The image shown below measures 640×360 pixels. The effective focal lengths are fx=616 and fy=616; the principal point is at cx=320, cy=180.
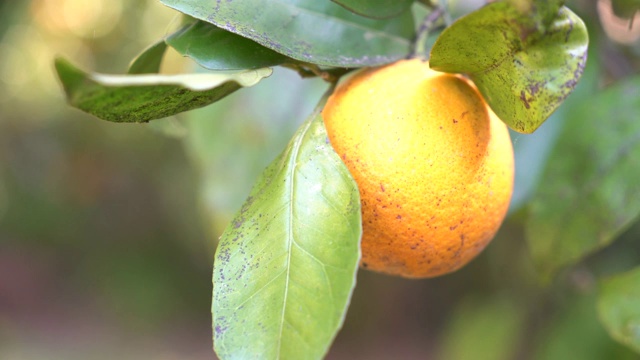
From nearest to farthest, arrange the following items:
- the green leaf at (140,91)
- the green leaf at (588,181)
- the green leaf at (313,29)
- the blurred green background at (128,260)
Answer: the green leaf at (140,91) < the green leaf at (313,29) < the green leaf at (588,181) < the blurred green background at (128,260)

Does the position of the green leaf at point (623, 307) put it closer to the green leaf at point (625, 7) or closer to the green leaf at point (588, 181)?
the green leaf at point (588, 181)

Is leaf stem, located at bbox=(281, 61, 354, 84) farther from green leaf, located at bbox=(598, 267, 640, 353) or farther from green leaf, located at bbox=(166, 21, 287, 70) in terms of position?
green leaf, located at bbox=(598, 267, 640, 353)

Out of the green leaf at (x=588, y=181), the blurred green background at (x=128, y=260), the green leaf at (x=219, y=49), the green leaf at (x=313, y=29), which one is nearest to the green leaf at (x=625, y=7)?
the green leaf at (x=588, y=181)

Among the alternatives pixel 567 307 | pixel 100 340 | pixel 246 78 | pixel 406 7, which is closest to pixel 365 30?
pixel 406 7

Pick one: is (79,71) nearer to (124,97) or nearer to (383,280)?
(124,97)

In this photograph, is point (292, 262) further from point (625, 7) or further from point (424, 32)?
point (625, 7)

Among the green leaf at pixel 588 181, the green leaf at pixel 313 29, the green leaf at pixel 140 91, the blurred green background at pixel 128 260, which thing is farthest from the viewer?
the blurred green background at pixel 128 260

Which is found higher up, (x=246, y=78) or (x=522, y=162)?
(x=246, y=78)
